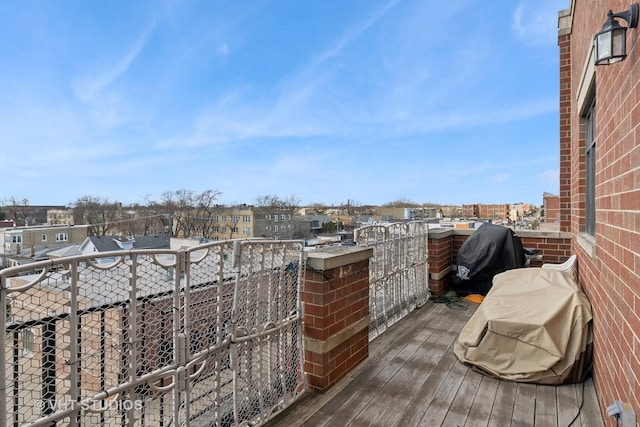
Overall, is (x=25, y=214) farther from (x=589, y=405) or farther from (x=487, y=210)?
(x=487, y=210)

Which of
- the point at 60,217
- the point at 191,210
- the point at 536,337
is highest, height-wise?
the point at 191,210

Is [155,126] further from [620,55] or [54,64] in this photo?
[620,55]

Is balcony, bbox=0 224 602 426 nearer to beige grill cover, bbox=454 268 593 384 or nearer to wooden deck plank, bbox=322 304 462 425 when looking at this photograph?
wooden deck plank, bbox=322 304 462 425

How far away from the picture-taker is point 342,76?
1338 centimetres

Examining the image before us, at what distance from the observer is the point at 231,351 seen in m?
1.84

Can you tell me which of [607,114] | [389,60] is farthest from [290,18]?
[607,114]

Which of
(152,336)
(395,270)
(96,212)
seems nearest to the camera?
(152,336)

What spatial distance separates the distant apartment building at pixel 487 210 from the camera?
6738 cm

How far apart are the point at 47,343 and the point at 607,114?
9.89 feet

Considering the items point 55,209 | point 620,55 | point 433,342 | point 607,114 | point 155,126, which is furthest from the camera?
point 55,209

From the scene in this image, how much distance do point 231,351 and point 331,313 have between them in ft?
2.63

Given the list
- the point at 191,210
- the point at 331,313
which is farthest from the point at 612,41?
the point at 191,210

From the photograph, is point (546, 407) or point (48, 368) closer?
point (48, 368)

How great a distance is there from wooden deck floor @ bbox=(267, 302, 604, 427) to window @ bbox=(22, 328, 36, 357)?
54.0 inches
